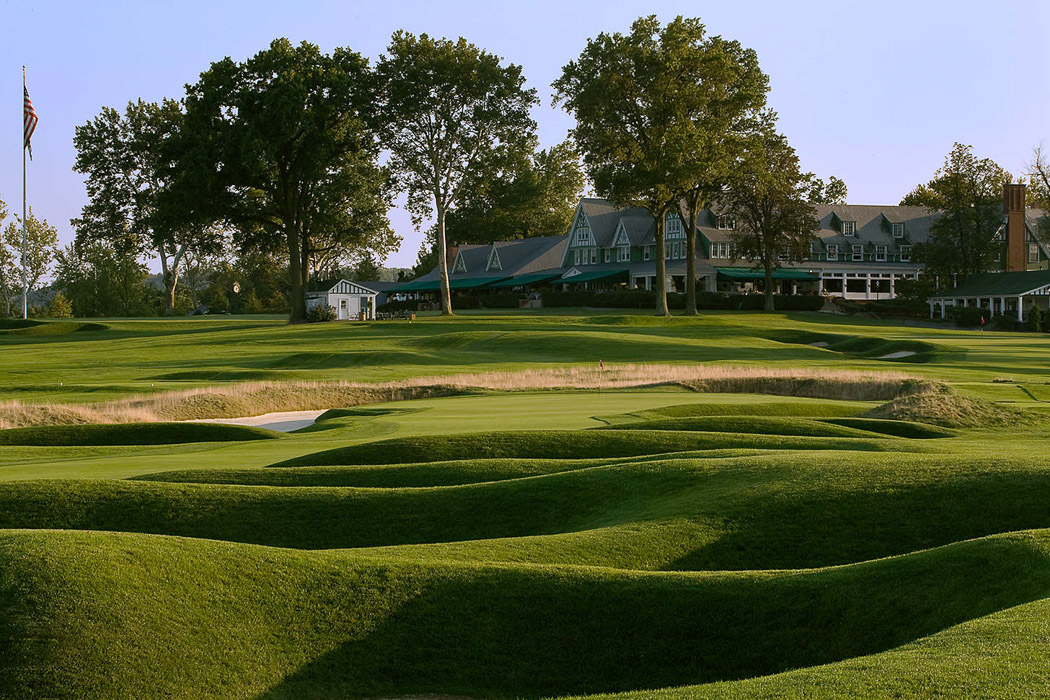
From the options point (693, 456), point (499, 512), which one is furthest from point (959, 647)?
point (693, 456)

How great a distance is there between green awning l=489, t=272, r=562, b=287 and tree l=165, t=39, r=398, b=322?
33.5 meters

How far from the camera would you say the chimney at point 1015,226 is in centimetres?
9662

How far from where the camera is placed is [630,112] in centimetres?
7194

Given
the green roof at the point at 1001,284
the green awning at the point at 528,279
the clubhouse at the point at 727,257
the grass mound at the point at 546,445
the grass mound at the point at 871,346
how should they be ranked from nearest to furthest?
the grass mound at the point at 546,445, the grass mound at the point at 871,346, the green roof at the point at 1001,284, the clubhouse at the point at 727,257, the green awning at the point at 528,279

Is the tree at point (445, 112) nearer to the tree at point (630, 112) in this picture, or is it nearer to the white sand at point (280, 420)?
the tree at point (630, 112)

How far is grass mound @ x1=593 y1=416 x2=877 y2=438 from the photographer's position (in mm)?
20172

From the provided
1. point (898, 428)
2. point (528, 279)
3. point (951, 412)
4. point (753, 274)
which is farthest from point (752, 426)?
point (528, 279)

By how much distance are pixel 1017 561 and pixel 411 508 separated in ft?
21.2

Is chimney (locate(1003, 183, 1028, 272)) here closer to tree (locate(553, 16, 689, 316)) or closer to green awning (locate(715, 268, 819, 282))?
green awning (locate(715, 268, 819, 282))

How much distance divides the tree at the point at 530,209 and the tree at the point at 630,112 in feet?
185

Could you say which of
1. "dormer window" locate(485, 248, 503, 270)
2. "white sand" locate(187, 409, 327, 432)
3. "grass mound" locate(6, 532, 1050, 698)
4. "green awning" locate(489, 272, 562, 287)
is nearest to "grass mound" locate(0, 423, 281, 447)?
"white sand" locate(187, 409, 327, 432)

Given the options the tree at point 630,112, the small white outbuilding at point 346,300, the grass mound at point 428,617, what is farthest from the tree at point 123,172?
the grass mound at point 428,617

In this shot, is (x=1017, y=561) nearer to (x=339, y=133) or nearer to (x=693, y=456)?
(x=693, y=456)

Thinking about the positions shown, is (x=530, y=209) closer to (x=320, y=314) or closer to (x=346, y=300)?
(x=346, y=300)
